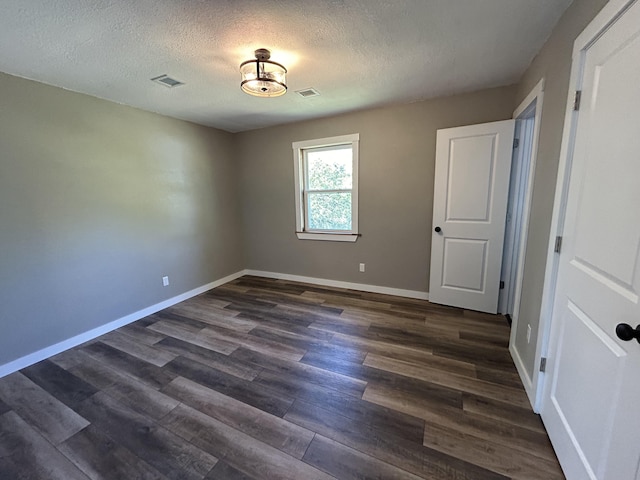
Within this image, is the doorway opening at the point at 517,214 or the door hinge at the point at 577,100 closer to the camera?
the door hinge at the point at 577,100

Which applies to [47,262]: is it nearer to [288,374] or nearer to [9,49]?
[9,49]

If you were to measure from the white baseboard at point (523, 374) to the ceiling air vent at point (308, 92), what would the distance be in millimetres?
2847

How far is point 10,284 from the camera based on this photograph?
6.83 feet

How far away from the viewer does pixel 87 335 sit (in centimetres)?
255

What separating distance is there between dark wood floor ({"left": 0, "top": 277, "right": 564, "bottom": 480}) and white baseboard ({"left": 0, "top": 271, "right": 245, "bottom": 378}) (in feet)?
0.25

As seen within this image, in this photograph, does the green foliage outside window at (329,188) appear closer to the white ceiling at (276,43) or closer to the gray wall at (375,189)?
the gray wall at (375,189)

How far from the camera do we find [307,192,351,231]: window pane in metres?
3.65

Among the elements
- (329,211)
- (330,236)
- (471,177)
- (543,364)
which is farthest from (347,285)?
(543,364)

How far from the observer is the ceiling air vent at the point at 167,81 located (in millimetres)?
2172

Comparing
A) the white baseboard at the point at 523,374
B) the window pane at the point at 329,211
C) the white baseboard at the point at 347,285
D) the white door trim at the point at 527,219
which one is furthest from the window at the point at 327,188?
the white baseboard at the point at 523,374

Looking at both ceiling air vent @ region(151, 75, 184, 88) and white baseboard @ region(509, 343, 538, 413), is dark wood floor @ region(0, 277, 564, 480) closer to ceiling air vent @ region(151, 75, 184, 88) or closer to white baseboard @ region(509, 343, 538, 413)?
white baseboard @ region(509, 343, 538, 413)

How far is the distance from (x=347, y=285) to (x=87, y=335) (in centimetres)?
293

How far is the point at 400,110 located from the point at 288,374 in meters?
2.98

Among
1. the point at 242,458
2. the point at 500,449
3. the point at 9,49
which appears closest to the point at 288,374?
the point at 242,458
